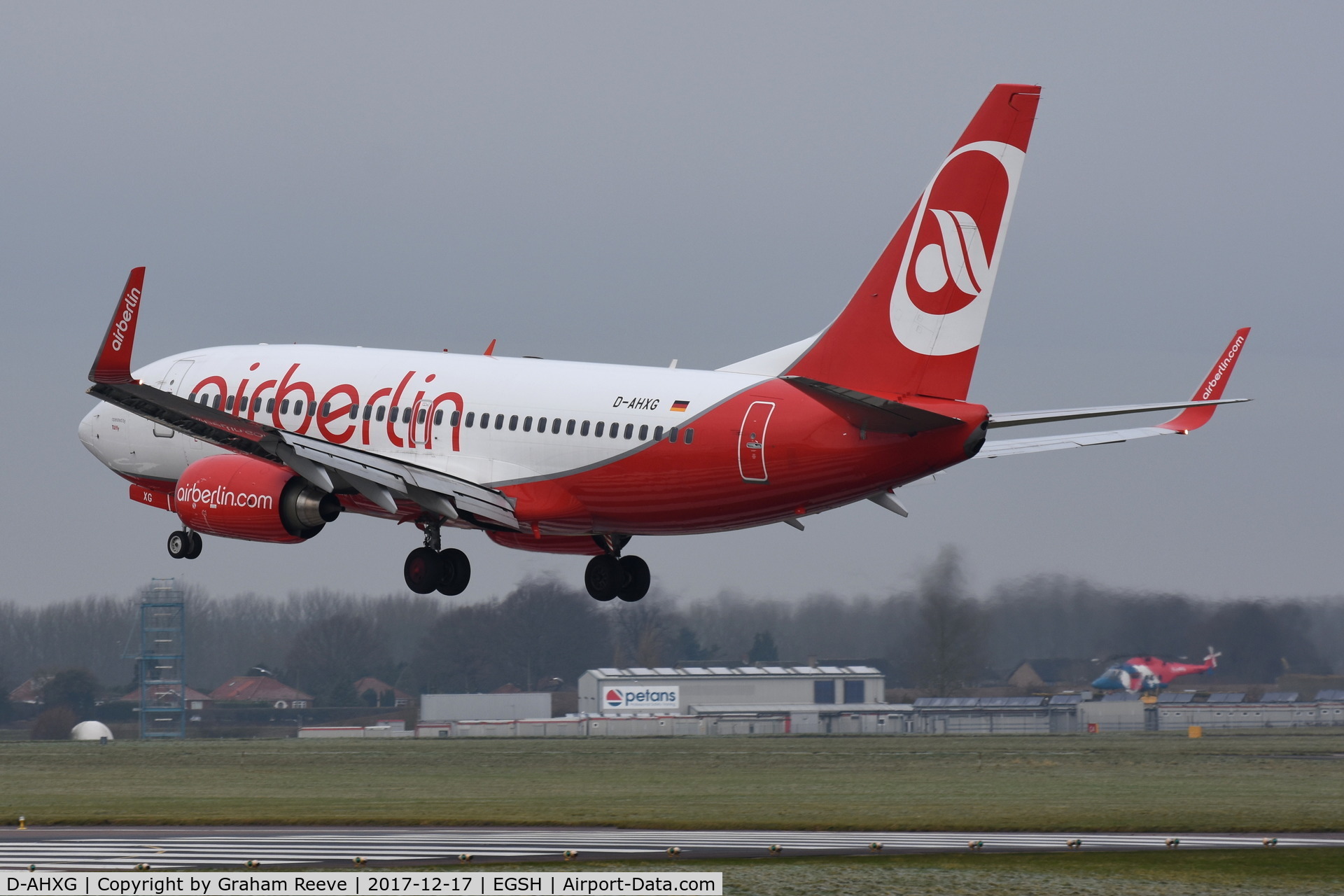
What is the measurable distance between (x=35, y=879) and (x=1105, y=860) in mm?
24143

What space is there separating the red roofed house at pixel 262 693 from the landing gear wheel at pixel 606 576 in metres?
71.8

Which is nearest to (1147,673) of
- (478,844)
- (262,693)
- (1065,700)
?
(1065,700)

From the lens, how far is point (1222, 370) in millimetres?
50875

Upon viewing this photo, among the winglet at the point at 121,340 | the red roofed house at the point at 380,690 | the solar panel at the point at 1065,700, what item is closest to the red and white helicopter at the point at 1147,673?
the solar panel at the point at 1065,700

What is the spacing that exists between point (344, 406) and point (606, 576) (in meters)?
8.39

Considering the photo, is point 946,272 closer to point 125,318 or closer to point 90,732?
point 125,318

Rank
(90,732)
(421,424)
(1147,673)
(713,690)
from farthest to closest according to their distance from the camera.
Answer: (713,690) → (90,732) → (1147,673) → (421,424)

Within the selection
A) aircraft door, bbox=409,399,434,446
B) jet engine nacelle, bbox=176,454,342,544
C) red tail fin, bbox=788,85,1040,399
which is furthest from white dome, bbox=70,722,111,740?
red tail fin, bbox=788,85,1040,399

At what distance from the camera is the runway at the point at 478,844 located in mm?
45094

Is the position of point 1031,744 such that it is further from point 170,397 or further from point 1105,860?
point 170,397

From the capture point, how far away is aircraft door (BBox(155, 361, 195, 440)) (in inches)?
2117

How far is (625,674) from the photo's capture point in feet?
399

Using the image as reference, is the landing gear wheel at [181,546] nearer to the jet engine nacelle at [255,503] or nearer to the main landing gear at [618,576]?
the jet engine nacelle at [255,503]

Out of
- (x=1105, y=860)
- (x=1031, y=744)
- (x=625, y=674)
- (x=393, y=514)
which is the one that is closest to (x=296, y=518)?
(x=393, y=514)
